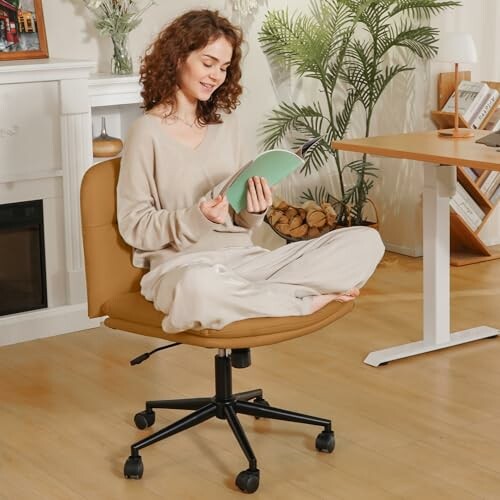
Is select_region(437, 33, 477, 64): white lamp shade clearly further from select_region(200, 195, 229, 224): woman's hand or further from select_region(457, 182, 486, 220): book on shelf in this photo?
select_region(200, 195, 229, 224): woman's hand

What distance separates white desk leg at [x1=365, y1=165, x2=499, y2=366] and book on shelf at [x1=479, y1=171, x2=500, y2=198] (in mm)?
1461

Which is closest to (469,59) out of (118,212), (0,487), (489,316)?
(489,316)

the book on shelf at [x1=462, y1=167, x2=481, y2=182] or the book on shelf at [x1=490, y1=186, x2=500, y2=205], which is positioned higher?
the book on shelf at [x1=462, y1=167, x2=481, y2=182]

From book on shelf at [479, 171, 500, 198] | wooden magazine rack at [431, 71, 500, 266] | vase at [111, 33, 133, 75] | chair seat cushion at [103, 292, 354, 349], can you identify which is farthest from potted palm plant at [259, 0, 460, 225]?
chair seat cushion at [103, 292, 354, 349]

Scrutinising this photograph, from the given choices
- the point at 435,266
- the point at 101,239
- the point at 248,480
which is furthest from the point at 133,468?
the point at 435,266

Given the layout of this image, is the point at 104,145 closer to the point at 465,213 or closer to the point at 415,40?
the point at 415,40

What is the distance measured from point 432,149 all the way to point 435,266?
1.40ft

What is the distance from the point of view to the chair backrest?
3.00 metres

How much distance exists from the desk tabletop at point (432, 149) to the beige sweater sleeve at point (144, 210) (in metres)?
0.90

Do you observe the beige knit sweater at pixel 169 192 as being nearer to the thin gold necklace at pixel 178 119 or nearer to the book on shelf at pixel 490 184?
the thin gold necklace at pixel 178 119

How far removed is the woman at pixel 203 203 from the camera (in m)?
2.86

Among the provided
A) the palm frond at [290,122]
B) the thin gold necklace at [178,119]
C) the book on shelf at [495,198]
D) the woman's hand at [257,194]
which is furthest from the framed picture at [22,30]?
the book on shelf at [495,198]

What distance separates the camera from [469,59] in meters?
4.04

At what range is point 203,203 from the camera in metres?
2.83
